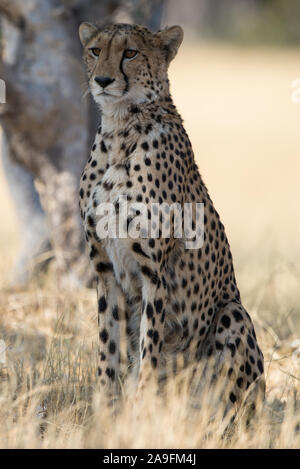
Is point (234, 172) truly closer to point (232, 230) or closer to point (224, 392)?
point (232, 230)

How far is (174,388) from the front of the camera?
10.3 feet

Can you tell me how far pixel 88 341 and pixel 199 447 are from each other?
1.45m

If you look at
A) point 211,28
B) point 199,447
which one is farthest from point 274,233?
point 211,28

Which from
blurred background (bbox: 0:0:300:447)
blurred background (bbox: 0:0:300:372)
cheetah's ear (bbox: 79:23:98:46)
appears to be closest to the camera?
cheetah's ear (bbox: 79:23:98:46)

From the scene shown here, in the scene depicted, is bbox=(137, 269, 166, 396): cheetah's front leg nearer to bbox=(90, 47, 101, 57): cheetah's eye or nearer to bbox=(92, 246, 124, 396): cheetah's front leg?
bbox=(92, 246, 124, 396): cheetah's front leg

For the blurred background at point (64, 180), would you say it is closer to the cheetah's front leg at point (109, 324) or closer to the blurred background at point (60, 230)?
the blurred background at point (60, 230)

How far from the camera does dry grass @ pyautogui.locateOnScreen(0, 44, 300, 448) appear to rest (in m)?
2.96

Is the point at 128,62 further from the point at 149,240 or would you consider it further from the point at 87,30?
the point at 149,240

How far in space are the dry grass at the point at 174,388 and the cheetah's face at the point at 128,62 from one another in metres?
1.13

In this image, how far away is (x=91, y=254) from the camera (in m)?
3.46

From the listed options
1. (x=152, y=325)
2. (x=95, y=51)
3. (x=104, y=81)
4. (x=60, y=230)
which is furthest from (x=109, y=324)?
(x=60, y=230)

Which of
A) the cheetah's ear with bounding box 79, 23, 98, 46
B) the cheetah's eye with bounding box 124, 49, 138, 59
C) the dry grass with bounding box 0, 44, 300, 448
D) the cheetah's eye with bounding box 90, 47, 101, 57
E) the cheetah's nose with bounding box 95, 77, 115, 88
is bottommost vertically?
the dry grass with bounding box 0, 44, 300, 448

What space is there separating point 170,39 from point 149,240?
0.80 meters

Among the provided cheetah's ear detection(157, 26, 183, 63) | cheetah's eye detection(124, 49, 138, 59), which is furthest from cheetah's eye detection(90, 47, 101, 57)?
cheetah's ear detection(157, 26, 183, 63)
